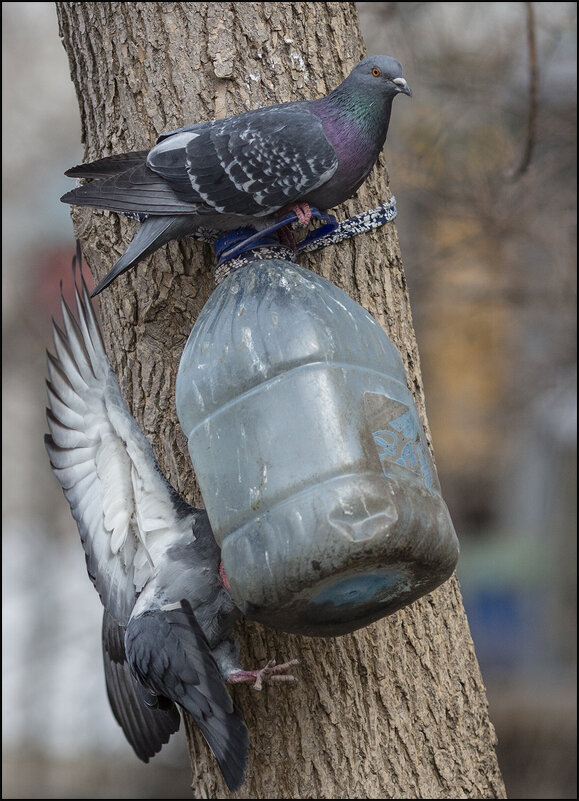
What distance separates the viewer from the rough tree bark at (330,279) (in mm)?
2125

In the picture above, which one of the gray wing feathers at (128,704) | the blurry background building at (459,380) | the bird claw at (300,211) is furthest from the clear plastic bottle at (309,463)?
the blurry background building at (459,380)

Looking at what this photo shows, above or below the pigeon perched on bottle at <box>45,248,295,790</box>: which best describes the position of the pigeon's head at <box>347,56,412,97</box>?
above

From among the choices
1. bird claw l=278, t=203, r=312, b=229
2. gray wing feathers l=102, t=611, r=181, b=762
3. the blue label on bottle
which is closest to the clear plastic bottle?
the blue label on bottle

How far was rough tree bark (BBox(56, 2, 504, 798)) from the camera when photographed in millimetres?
2125

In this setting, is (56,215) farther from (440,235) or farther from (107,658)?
(107,658)

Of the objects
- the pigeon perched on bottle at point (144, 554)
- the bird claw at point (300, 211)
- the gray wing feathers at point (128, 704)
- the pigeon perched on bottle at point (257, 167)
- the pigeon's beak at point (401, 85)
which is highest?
the pigeon's beak at point (401, 85)

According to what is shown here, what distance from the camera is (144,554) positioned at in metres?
2.08

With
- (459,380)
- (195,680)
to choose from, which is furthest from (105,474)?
(459,380)

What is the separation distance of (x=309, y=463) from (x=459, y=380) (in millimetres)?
4929

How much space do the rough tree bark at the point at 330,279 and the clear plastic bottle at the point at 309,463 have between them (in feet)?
1.29

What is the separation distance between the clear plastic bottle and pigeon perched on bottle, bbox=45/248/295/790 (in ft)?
0.84

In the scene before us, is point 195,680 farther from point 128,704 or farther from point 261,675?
point 128,704

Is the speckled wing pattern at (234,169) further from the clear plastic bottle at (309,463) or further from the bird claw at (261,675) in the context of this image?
the bird claw at (261,675)

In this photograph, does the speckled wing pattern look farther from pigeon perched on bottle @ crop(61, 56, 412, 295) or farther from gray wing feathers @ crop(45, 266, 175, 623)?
gray wing feathers @ crop(45, 266, 175, 623)
